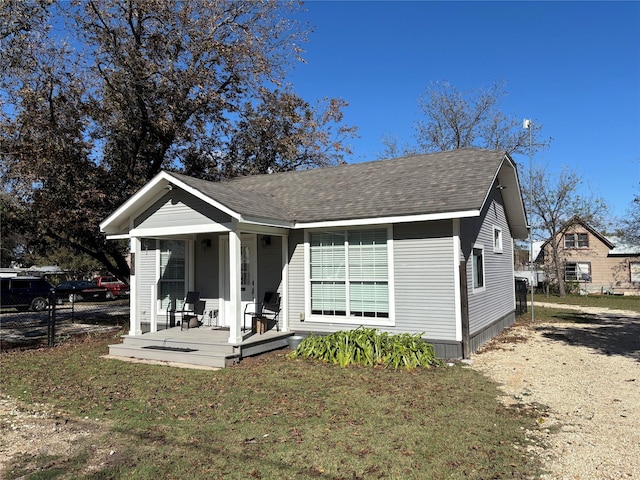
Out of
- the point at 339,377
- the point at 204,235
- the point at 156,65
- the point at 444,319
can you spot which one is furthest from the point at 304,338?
the point at 156,65

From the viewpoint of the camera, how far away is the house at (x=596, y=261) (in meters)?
33.8

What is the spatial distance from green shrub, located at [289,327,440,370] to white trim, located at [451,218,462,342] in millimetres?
679

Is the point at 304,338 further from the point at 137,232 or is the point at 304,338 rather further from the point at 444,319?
the point at 137,232

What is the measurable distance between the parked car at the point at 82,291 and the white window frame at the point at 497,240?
25.9 metres

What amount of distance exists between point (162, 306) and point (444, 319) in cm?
743

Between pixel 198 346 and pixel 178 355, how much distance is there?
1.37 feet

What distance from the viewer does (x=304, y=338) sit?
9711mm

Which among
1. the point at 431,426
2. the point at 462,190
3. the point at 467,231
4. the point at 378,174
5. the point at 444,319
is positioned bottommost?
the point at 431,426

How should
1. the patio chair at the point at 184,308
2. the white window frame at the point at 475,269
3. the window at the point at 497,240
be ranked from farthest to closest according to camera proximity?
the window at the point at 497,240 < the patio chair at the point at 184,308 < the white window frame at the point at 475,269

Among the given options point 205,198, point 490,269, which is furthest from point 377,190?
point 490,269

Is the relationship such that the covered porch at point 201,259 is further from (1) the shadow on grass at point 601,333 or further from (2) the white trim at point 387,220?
(1) the shadow on grass at point 601,333

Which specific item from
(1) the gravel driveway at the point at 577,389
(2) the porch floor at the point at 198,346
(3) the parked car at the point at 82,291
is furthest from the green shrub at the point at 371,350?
(3) the parked car at the point at 82,291

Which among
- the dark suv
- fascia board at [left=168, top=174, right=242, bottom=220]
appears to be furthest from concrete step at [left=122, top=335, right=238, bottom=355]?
the dark suv

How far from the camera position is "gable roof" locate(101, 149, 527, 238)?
8680mm
